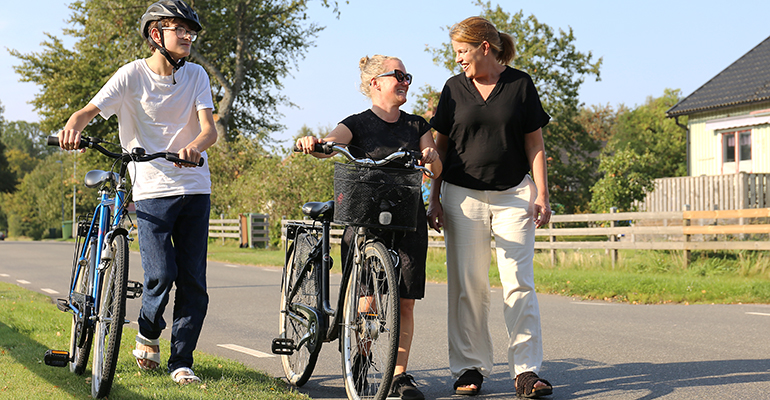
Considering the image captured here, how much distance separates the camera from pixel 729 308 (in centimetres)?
865

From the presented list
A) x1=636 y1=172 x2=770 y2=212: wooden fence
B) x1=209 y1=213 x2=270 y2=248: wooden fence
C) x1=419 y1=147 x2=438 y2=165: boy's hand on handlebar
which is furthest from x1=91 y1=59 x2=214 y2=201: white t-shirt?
x1=209 y1=213 x2=270 y2=248: wooden fence

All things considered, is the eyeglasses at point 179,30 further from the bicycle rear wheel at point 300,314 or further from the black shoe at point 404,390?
the black shoe at point 404,390

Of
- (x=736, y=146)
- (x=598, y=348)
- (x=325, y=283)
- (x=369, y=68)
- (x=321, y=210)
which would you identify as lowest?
(x=598, y=348)

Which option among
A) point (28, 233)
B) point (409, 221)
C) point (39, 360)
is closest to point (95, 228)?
point (39, 360)

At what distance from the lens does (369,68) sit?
14.0 feet

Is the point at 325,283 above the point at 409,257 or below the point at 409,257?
below

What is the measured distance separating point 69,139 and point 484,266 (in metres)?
2.46

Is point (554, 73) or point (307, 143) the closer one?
point (307, 143)

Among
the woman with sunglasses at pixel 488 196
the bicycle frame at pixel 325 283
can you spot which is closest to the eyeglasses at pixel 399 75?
the woman with sunglasses at pixel 488 196

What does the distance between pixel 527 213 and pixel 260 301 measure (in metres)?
6.12

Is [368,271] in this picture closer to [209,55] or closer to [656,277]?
[656,277]

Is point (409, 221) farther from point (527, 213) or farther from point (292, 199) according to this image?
point (292, 199)

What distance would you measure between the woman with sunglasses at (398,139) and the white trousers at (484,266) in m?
0.38

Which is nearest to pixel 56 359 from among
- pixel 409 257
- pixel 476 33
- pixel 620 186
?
pixel 409 257
